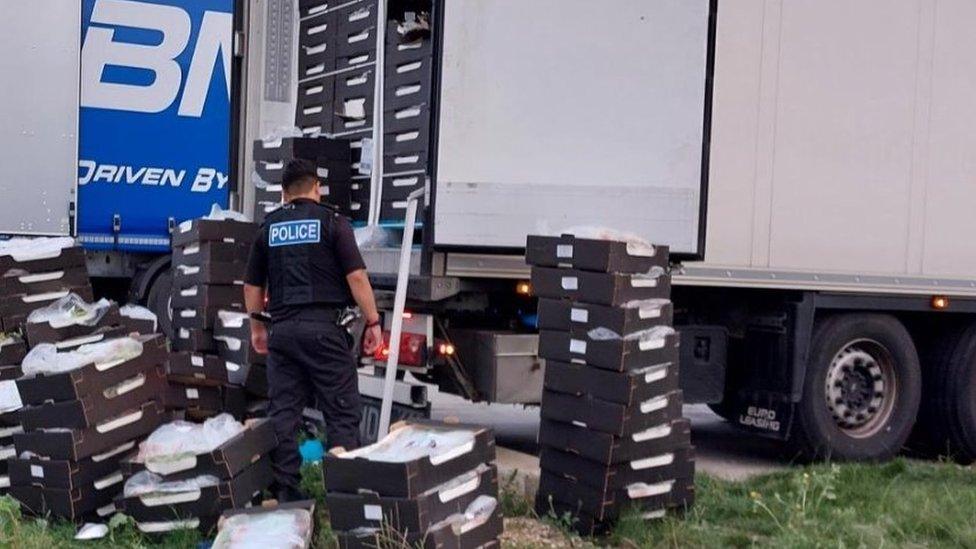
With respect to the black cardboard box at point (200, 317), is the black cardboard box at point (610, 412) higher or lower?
lower

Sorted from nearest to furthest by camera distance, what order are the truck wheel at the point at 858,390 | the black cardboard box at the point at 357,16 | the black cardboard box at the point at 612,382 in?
the black cardboard box at the point at 612,382
the black cardboard box at the point at 357,16
the truck wheel at the point at 858,390

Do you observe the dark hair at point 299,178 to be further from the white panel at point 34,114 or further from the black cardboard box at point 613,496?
the white panel at point 34,114

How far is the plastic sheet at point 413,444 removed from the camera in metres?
5.87

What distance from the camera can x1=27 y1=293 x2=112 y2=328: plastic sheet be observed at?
808 cm

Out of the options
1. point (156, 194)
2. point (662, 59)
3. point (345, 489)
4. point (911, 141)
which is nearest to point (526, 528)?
point (345, 489)

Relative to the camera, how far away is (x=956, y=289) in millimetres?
9602

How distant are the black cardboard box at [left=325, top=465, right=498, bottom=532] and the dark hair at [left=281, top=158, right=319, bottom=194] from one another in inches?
76.1

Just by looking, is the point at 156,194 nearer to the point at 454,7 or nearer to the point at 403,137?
the point at 403,137

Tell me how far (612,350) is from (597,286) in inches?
13.0

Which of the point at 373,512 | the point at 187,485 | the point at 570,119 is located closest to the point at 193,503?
the point at 187,485

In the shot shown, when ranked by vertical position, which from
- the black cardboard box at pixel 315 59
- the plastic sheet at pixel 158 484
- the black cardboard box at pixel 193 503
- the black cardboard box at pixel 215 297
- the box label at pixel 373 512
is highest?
the black cardboard box at pixel 315 59

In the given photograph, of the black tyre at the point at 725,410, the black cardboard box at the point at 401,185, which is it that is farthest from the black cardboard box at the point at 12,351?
the black tyre at the point at 725,410

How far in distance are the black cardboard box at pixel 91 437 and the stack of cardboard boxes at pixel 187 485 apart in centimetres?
29

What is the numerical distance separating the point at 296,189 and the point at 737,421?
11.8 ft
